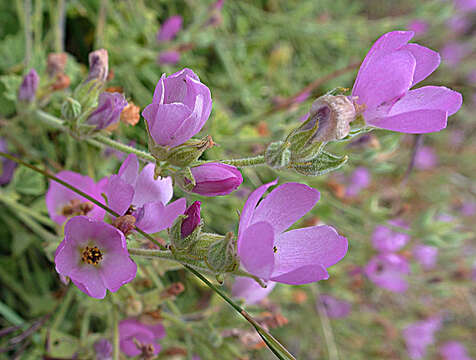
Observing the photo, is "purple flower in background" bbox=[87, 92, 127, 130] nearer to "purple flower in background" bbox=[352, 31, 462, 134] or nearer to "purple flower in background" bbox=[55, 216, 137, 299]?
"purple flower in background" bbox=[55, 216, 137, 299]

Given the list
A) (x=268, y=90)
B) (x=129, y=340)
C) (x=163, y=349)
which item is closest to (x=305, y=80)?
(x=268, y=90)

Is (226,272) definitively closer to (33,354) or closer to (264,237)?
(264,237)

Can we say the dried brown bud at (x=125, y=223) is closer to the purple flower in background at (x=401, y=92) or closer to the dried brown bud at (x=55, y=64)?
the purple flower in background at (x=401, y=92)

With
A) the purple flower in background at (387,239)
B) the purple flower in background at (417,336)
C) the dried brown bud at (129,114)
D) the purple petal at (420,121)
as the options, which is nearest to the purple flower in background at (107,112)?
the dried brown bud at (129,114)

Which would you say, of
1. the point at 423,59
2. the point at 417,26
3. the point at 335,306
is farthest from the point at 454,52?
the point at 423,59

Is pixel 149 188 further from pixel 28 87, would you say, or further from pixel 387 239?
pixel 387 239
